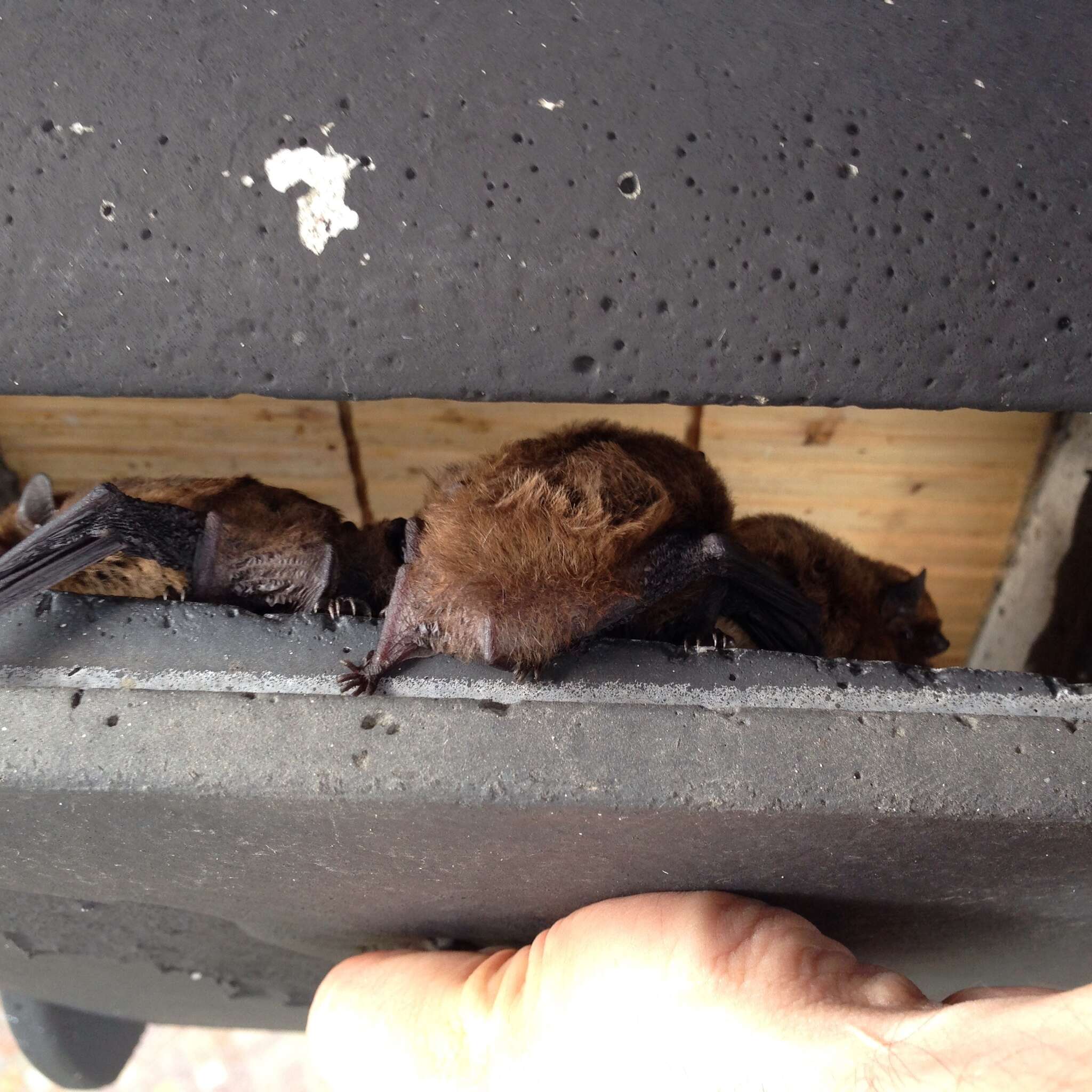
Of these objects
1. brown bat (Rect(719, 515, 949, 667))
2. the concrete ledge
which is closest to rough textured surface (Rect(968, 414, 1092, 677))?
brown bat (Rect(719, 515, 949, 667))

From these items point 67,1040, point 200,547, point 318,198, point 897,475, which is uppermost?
point 318,198

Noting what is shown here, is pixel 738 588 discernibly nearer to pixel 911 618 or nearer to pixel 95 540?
pixel 911 618

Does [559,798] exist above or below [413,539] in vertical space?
below

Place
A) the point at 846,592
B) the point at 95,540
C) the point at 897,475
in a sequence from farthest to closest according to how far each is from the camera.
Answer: the point at 897,475
the point at 846,592
the point at 95,540

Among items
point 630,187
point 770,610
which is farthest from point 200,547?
point 770,610

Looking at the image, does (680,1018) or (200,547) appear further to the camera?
(200,547)

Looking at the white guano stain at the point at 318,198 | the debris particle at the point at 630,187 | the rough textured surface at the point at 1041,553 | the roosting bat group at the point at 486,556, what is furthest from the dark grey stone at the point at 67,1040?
the rough textured surface at the point at 1041,553
